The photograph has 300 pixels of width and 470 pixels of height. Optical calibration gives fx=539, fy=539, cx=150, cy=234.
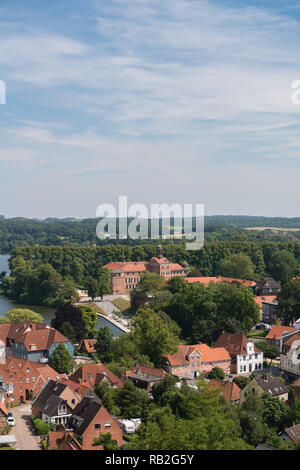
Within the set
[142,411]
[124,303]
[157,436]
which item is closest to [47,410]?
[142,411]

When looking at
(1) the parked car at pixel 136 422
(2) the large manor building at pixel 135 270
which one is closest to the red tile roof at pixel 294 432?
(1) the parked car at pixel 136 422

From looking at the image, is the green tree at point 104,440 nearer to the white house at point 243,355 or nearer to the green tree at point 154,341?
the green tree at point 154,341

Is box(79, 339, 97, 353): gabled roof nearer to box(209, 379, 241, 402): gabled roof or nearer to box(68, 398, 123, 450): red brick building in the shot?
box(209, 379, 241, 402): gabled roof

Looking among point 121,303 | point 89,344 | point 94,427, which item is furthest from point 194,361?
point 121,303

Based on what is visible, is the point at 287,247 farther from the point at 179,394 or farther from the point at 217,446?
the point at 217,446

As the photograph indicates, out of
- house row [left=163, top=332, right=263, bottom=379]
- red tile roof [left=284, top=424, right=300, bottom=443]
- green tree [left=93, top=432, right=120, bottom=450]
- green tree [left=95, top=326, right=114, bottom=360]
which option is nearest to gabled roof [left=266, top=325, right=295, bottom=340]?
house row [left=163, top=332, right=263, bottom=379]

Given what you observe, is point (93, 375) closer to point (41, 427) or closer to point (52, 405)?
point (52, 405)
